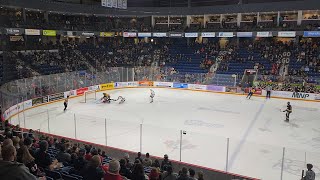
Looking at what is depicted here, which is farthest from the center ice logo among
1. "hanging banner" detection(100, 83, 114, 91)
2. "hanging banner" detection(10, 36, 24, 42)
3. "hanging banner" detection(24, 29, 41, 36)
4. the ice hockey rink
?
"hanging banner" detection(10, 36, 24, 42)

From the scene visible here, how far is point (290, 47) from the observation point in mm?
34938

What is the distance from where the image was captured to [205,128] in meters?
17.4

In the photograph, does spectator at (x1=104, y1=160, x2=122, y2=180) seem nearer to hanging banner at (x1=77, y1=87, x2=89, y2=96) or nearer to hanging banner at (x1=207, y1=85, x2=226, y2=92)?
hanging banner at (x1=77, y1=87, x2=89, y2=96)

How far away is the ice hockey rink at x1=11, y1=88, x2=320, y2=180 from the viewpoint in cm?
1177

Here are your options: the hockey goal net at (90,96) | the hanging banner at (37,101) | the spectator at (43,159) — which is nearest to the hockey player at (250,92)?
the hockey goal net at (90,96)

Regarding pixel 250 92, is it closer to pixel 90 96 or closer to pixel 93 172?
pixel 90 96

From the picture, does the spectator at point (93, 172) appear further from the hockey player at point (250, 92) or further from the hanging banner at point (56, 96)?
the hockey player at point (250, 92)

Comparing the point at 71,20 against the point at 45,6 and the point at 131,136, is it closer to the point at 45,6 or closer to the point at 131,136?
the point at 45,6

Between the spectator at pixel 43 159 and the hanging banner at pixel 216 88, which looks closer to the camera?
the spectator at pixel 43 159

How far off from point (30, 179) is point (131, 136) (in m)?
13.7

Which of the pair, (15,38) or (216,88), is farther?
(15,38)

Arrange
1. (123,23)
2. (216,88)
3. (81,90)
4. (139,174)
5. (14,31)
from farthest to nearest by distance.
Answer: (123,23), (216,88), (14,31), (81,90), (139,174)

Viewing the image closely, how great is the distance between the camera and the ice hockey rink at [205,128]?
11.8 meters

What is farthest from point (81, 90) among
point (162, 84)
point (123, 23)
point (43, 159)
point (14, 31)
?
point (43, 159)
